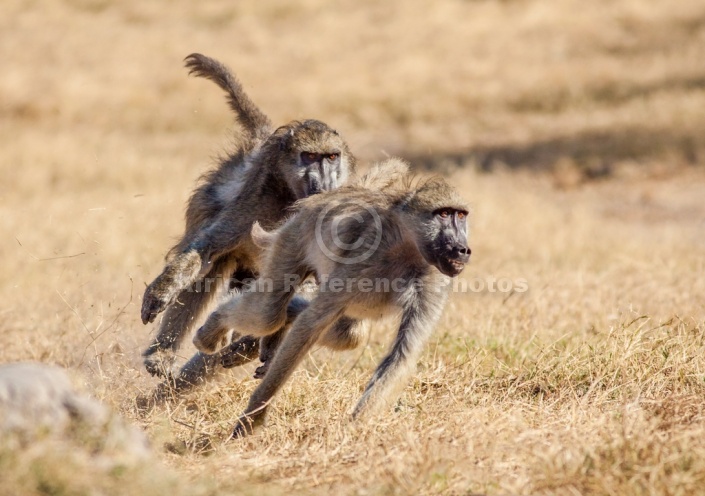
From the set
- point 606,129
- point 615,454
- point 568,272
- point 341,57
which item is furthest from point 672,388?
point 341,57

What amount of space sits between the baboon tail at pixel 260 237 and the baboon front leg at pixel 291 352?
0.74 meters

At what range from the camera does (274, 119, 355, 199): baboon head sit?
5.67 metres

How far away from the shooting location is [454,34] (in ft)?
78.3

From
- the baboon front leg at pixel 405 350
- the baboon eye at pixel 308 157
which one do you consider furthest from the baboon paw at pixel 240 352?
the baboon front leg at pixel 405 350

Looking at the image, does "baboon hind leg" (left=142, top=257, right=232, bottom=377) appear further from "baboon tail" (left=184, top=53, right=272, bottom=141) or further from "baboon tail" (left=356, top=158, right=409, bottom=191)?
"baboon tail" (left=356, top=158, right=409, bottom=191)

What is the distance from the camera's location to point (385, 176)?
562 centimetres

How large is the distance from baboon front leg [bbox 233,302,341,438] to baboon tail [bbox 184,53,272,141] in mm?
2123

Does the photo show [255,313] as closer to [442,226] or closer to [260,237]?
[260,237]

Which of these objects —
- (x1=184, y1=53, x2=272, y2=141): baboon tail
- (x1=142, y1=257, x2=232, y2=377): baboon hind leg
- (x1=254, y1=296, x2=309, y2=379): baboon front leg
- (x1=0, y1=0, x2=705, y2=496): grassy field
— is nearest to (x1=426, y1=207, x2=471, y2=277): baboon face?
(x1=0, y1=0, x2=705, y2=496): grassy field

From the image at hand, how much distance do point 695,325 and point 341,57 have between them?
18.0m

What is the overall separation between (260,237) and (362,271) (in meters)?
0.84

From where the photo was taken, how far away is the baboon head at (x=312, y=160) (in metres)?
5.67

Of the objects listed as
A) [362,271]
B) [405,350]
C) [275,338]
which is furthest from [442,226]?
[275,338]

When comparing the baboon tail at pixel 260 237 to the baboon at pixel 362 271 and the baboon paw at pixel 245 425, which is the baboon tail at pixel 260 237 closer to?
the baboon at pixel 362 271
